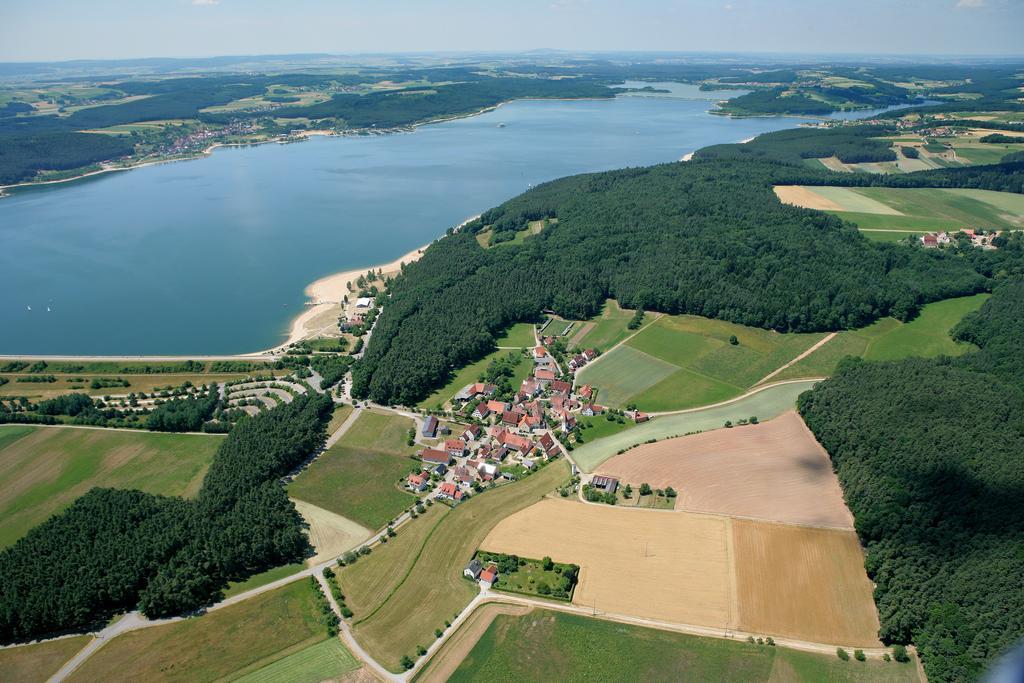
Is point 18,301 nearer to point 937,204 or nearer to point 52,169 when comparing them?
point 52,169

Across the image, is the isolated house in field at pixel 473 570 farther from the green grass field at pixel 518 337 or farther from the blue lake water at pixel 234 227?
the blue lake water at pixel 234 227

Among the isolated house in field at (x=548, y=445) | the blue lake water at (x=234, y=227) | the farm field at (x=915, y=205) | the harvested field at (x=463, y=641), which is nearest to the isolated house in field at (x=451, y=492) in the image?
the isolated house in field at (x=548, y=445)

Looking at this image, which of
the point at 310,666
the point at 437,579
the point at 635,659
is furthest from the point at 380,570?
the point at 635,659

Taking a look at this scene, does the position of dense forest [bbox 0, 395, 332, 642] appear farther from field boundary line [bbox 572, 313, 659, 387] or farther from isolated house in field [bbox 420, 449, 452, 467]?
field boundary line [bbox 572, 313, 659, 387]

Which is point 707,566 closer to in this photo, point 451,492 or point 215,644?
point 451,492

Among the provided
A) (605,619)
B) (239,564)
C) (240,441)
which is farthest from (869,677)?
(240,441)

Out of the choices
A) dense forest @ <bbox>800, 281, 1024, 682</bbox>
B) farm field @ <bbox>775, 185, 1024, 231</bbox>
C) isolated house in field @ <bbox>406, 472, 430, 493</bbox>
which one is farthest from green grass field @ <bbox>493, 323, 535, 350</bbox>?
farm field @ <bbox>775, 185, 1024, 231</bbox>
